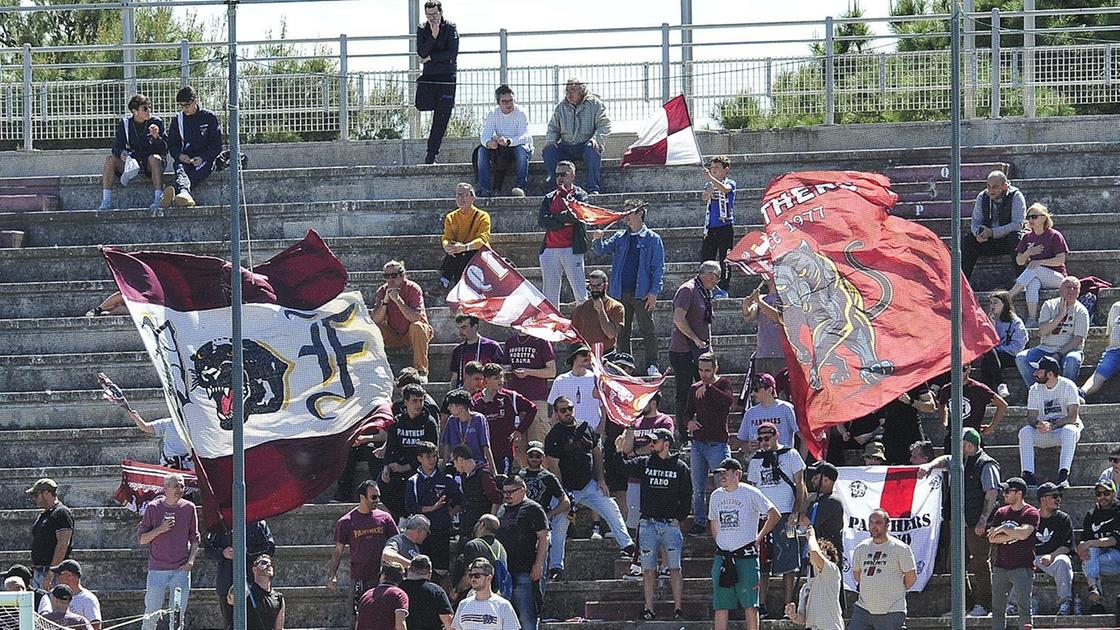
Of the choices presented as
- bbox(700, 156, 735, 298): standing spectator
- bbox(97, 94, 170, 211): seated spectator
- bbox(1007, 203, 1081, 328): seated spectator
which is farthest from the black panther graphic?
bbox(1007, 203, 1081, 328): seated spectator

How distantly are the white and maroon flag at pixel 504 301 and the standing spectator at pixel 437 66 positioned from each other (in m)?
3.85

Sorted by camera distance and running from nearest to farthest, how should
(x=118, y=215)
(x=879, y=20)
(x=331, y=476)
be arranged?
(x=331, y=476) → (x=118, y=215) → (x=879, y=20)

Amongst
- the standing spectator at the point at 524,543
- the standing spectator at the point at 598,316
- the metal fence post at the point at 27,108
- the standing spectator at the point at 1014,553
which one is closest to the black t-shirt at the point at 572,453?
the standing spectator at the point at 524,543

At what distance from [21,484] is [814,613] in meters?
8.12

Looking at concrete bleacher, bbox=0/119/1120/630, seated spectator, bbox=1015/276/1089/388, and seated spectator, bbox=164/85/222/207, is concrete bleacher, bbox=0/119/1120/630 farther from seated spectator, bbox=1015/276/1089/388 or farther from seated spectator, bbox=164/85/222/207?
seated spectator, bbox=1015/276/1089/388

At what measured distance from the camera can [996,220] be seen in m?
23.5

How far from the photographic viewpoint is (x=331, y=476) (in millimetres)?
20750

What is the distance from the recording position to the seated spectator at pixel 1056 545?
19.8m

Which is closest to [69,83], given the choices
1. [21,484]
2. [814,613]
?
[21,484]

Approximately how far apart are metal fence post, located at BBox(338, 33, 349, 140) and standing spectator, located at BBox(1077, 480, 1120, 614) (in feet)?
39.1

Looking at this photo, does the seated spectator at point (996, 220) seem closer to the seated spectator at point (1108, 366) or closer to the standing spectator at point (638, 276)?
the seated spectator at point (1108, 366)

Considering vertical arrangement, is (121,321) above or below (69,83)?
below

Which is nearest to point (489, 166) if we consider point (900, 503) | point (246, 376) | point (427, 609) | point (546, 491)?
point (246, 376)

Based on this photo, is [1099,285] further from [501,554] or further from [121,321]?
[121,321]
